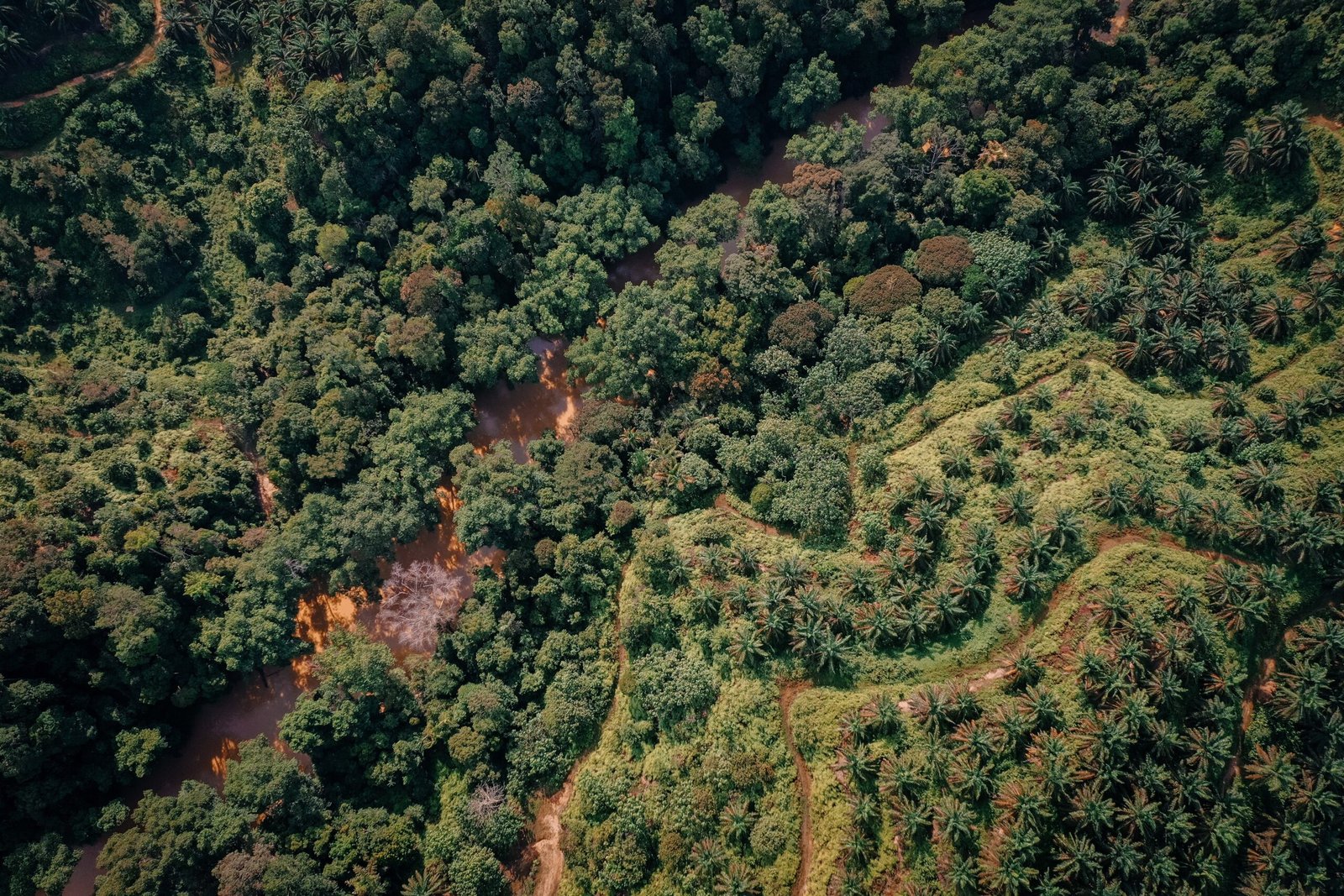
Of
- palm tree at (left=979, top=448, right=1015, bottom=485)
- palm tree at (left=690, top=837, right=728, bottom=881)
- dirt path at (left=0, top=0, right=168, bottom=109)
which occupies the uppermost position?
dirt path at (left=0, top=0, right=168, bottom=109)

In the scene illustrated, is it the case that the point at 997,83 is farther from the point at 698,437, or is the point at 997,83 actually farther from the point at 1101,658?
the point at 1101,658

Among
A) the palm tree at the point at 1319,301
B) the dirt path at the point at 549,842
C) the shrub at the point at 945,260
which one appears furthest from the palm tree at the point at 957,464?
the dirt path at the point at 549,842

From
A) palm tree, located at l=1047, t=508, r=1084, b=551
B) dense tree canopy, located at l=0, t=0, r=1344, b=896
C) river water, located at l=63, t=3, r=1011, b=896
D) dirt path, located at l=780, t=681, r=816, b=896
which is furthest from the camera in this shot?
river water, located at l=63, t=3, r=1011, b=896

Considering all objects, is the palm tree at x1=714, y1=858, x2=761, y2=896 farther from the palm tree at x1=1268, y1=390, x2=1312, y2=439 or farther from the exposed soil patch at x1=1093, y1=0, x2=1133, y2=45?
the exposed soil patch at x1=1093, y1=0, x2=1133, y2=45

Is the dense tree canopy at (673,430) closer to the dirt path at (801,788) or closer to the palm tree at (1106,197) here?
the palm tree at (1106,197)

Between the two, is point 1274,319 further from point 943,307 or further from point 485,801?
point 485,801

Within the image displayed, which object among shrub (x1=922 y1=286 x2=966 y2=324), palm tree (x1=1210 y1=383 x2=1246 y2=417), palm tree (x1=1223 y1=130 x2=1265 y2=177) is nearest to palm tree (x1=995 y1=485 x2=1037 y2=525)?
palm tree (x1=1210 y1=383 x2=1246 y2=417)
